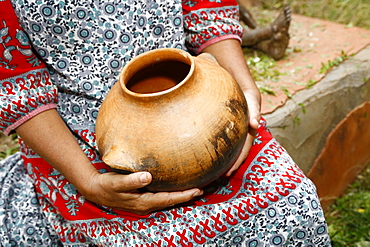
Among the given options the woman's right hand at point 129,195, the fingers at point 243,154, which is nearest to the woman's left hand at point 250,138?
the fingers at point 243,154

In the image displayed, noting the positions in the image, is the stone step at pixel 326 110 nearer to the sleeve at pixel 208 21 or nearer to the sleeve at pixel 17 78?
the sleeve at pixel 208 21

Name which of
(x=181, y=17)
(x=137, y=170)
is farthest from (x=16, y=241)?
(x=181, y=17)

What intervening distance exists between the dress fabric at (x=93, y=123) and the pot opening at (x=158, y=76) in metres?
0.12

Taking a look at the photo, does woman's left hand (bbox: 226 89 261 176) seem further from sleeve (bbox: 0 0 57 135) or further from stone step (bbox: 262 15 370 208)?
stone step (bbox: 262 15 370 208)

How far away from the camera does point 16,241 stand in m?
1.48

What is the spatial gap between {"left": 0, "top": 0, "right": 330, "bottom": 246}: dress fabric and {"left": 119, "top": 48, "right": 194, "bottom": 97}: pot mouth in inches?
5.0

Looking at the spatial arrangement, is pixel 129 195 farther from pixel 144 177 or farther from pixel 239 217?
pixel 239 217

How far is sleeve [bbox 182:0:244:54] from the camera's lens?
4.80 feet

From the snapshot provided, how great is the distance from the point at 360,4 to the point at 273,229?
347 cm

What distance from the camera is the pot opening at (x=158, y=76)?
1.21 m

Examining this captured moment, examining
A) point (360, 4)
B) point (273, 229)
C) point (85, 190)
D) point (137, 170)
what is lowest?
point (360, 4)

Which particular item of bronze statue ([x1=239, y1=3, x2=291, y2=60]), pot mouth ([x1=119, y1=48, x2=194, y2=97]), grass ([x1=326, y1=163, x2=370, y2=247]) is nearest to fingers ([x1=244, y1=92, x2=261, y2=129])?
pot mouth ([x1=119, y1=48, x2=194, y2=97])

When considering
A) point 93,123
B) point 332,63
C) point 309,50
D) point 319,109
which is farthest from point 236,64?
point 309,50

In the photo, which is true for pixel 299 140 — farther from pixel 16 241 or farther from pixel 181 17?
pixel 16 241
